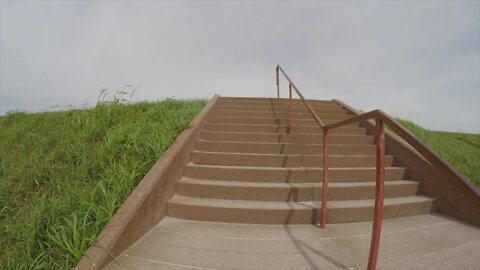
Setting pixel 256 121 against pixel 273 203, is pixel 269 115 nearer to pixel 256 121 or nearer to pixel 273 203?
pixel 256 121

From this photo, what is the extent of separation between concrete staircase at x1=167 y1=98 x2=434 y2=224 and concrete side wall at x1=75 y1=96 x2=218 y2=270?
17 cm

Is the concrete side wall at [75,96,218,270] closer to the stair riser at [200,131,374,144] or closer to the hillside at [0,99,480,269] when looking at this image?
the hillside at [0,99,480,269]

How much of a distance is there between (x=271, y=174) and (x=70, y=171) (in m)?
2.58

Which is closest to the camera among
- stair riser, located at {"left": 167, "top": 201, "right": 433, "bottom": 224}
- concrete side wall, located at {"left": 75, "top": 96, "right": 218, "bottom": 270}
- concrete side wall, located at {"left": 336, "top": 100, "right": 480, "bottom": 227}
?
concrete side wall, located at {"left": 75, "top": 96, "right": 218, "bottom": 270}

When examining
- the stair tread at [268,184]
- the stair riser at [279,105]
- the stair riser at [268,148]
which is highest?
the stair riser at [279,105]

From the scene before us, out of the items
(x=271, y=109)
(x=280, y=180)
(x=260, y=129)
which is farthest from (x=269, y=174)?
(x=271, y=109)

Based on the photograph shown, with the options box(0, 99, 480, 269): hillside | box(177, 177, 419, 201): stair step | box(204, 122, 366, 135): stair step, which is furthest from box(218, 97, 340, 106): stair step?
box(177, 177, 419, 201): stair step

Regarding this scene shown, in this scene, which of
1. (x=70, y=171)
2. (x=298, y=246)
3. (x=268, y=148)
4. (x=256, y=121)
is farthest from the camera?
(x=256, y=121)

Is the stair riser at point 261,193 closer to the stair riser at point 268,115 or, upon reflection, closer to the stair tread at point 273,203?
the stair tread at point 273,203

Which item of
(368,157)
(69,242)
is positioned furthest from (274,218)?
(368,157)

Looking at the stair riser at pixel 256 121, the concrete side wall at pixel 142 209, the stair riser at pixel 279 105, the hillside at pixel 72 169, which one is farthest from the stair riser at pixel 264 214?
the stair riser at pixel 279 105

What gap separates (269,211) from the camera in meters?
2.59

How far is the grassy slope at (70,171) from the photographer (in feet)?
6.23

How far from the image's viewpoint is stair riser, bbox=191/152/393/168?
11.8 ft
